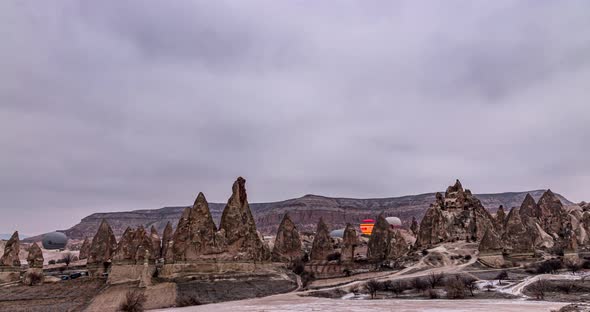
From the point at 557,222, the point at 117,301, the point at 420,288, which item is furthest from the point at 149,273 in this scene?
the point at 557,222

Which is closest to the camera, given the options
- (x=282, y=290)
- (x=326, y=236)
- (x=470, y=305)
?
(x=470, y=305)

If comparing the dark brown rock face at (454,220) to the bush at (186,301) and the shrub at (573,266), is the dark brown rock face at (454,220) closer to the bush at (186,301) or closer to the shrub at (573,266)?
the shrub at (573,266)

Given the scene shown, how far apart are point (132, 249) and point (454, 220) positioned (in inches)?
2181

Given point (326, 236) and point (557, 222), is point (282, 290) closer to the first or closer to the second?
point (326, 236)

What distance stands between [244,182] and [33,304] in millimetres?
28701

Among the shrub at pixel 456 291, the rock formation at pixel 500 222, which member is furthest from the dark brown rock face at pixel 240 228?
the rock formation at pixel 500 222

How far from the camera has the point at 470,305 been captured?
123ft

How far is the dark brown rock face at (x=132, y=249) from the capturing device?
58625 mm

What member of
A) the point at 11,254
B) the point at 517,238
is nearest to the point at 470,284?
the point at 517,238

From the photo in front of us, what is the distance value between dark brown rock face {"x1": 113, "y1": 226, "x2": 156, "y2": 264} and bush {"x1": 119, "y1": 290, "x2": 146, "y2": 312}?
9.98 m

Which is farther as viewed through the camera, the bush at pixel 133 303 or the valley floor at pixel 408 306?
the bush at pixel 133 303

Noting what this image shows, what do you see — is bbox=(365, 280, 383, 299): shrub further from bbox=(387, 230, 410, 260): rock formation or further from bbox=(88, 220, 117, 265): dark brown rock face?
bbox=(88, 220, 117, 265): dark brown rock face

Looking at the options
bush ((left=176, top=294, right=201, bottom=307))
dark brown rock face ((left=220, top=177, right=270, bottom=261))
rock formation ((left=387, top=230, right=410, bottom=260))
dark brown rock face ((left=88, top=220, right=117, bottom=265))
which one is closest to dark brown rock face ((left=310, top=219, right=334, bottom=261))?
rock formation ((left=387, top=230, right=410, bottom=260))

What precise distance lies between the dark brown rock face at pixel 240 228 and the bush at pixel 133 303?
13.5m
